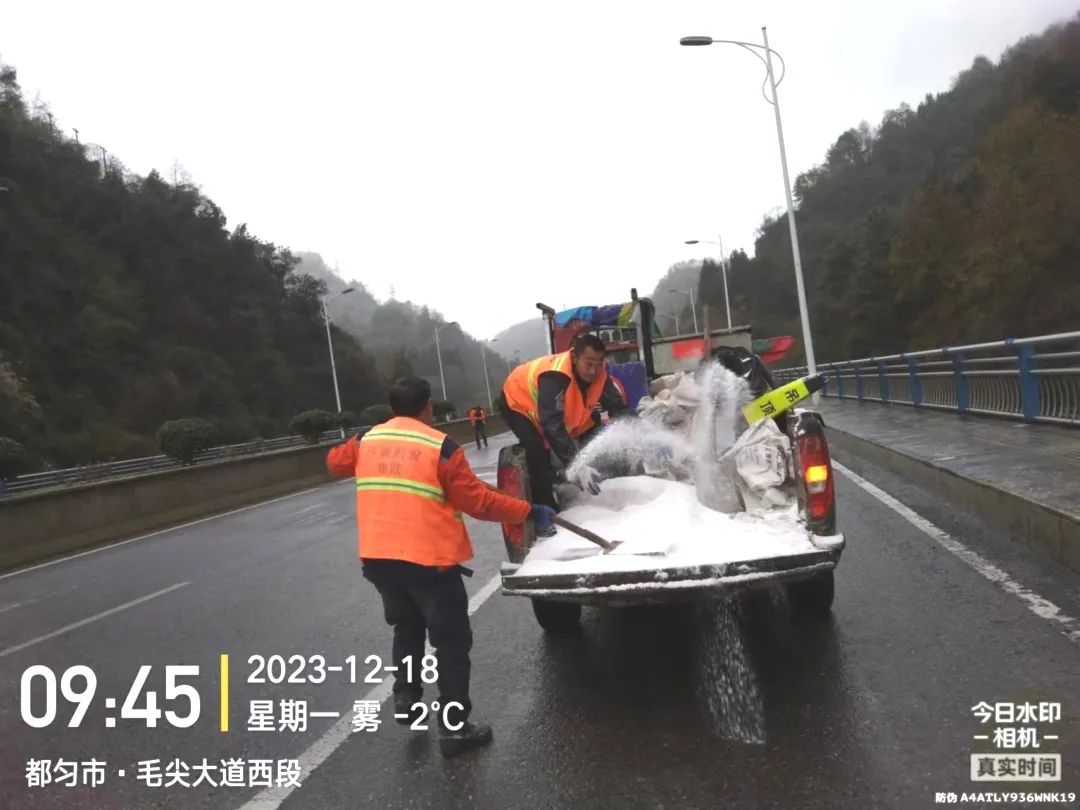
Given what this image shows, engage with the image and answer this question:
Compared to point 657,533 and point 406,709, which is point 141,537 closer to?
point 406,709

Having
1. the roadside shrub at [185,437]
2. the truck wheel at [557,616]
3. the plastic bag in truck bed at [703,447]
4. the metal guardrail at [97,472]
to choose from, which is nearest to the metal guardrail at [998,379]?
the plastic bag in truck bed at [703,447]

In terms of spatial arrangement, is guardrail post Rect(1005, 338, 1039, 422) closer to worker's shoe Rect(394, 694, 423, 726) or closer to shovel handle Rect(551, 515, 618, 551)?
shovel handle Rect(551, 515, 618, 551)

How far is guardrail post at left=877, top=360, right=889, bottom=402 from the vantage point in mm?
21188

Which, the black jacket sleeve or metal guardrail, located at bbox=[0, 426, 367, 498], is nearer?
the black jacket sleeve

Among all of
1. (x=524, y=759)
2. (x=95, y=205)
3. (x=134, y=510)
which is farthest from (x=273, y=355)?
(x=524, y=759)

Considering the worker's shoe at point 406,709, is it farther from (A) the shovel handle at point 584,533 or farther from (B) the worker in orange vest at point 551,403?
(B) the worker in orange vest at point 551,403

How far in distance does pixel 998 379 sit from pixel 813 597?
9221 mm

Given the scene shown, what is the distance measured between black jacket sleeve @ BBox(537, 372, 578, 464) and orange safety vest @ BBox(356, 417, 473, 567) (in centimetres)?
116

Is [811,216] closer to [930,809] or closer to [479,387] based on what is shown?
[479,387]

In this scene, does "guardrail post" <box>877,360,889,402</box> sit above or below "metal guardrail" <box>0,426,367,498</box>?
above

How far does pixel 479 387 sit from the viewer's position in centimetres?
13638

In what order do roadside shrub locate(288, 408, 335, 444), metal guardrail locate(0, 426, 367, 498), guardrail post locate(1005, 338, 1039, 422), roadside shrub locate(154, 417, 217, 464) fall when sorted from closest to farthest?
guardrail post locate(1005, 338, 1039, 422) → roadside shrub locate(154, 417, 217, 464) → roadside shrub locate(288, 408, 335, 444) → metal guardrail locate(0, 426, 367, 498)

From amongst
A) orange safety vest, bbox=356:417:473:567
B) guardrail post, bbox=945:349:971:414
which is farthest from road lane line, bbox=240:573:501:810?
guardrail post, bbox=945:349:971:414

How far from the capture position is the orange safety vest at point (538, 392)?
528 cm
